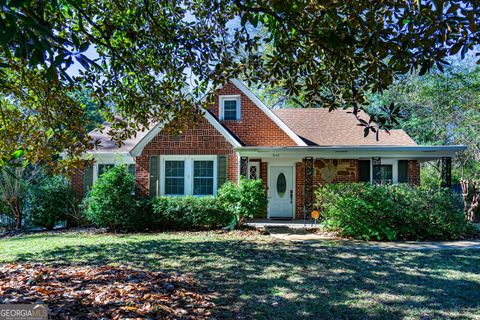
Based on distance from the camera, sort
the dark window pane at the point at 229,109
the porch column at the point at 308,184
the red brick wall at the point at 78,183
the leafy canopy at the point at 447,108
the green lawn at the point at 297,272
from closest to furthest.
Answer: the green lawn at the point at 297,272 < the porch column at the point at 308,184 < the dark window pane at the point at 229,109 < the red brick wall at the point at 78,183 < the leafy canopy at the point at 447,108

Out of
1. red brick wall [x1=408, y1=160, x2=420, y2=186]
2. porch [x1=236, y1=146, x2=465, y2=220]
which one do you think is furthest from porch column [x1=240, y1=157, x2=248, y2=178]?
red brick wall [x1=408, y1=160, x2=420, y2=186]

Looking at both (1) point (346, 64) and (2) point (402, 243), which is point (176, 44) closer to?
(1) point (346, 64)

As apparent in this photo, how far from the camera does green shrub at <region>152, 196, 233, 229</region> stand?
12.0m

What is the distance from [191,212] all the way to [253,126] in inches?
193

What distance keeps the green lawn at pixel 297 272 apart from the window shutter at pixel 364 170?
6746 mm

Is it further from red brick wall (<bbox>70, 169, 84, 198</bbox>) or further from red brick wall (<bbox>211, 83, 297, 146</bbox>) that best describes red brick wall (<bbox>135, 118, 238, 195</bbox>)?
red brick wall (<bbox>70, 169, 84, 198</bbox>)

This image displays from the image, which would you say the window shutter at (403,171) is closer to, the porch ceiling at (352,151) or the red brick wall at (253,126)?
the porch ceiling at (352,151)

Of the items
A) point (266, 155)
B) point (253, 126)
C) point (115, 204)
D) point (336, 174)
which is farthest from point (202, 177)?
point (336, 174)

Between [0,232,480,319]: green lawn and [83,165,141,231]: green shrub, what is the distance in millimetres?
1662

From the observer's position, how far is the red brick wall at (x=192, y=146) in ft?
44.5

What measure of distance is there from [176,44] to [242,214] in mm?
6611

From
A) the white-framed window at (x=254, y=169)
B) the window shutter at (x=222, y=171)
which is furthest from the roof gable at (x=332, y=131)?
the window shutter at (x=222, y=171)

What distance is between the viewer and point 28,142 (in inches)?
265

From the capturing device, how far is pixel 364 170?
1507 cm
